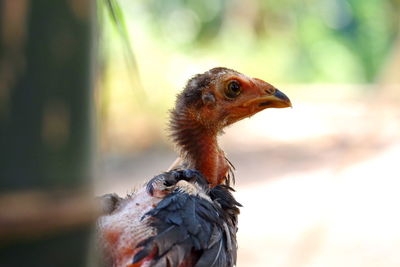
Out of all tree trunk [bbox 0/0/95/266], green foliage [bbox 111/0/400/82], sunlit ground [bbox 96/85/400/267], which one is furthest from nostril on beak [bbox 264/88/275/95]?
green foliage [bbox 111/0/400/82]

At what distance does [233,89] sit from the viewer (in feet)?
9.72

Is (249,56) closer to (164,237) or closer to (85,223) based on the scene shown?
(164,237)

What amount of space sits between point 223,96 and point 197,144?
22cm

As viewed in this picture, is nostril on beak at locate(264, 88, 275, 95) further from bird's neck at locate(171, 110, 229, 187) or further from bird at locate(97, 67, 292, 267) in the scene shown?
bird's neck at locate(171, 110, 229, 187)

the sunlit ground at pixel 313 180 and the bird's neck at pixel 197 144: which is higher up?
the sunlit ground at pixel 313 180

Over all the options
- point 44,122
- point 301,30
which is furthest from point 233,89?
point 301,30

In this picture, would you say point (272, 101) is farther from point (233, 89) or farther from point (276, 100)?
point (233, 89)

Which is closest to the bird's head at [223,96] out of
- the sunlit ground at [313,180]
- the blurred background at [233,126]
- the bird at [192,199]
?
the bird at [192,199]

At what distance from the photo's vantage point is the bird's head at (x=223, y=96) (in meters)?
2.93

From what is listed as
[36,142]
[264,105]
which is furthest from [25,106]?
[264,105]

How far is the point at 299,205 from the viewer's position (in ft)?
29.1

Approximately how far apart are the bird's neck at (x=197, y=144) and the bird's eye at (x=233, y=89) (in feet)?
0.51

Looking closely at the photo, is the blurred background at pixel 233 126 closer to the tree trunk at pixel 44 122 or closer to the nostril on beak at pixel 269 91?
the tree trunk at pixel 44 122

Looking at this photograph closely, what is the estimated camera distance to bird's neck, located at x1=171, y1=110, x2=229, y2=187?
Answer: 2.95 m
